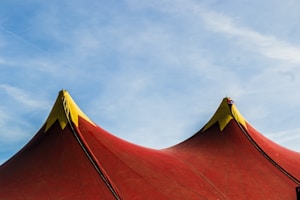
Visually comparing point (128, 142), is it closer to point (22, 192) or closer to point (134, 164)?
point (134, 164)

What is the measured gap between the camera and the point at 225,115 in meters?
11.9

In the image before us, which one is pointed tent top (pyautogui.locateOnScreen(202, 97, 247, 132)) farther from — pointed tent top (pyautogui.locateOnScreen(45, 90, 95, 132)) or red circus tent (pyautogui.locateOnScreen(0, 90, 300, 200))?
pointed tent top (pyautogui.locateOnScreen(45, 90, 95, 132))

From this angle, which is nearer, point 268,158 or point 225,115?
point 268,158

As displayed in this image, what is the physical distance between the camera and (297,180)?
33.1 ft

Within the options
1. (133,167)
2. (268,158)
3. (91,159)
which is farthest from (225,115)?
(91,159)

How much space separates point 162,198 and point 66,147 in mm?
2290

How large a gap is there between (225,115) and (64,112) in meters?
4.81

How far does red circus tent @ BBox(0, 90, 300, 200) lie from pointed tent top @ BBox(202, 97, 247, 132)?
152 millimetres

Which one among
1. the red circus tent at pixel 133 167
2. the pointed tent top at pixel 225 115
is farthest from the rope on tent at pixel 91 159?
the pointed tent top at pixel 225 115

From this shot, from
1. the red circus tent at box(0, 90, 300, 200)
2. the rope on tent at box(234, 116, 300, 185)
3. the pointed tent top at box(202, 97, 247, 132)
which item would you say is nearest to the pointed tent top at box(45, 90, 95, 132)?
the red circus tent at box(0, 90, 300, 200)

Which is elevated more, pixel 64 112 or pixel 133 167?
pixel 64 112

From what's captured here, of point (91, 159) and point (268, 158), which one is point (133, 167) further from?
point (268, 158)

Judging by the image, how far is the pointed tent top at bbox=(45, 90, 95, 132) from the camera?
930cm

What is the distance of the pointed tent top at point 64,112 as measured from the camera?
930cm
